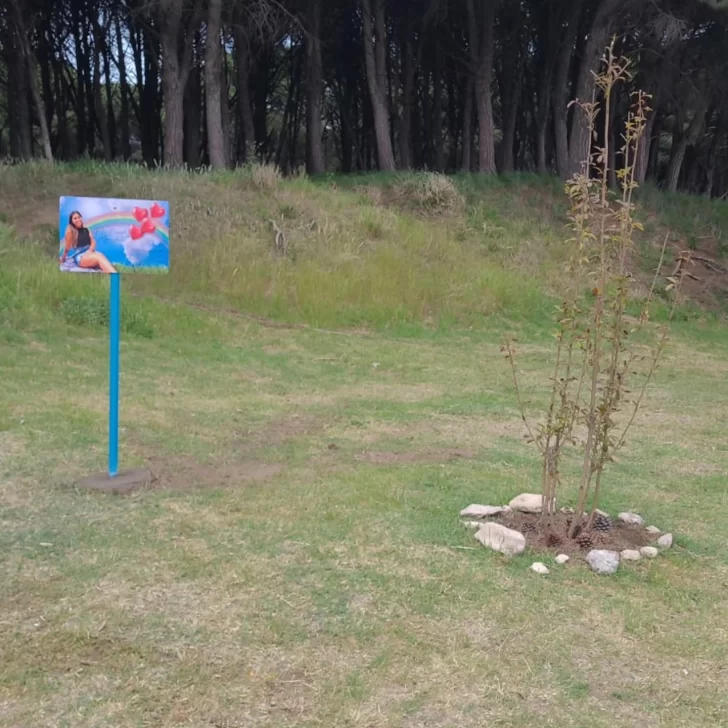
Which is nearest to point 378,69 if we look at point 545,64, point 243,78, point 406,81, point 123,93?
point 406,81

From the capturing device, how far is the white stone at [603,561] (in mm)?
4195

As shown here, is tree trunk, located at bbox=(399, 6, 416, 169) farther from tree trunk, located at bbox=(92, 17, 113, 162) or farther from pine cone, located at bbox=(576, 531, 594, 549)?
pine cone, located at bbox=(576, 531, 594, 549)

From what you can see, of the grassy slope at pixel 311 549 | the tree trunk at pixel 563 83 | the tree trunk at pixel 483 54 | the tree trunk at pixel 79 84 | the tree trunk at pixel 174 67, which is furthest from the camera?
the tree trunk at pixel 79 84

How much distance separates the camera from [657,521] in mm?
4953

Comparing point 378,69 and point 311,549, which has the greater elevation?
point 378,69

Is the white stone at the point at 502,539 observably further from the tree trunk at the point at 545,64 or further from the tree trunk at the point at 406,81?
the tree trunk at the point at 545,64

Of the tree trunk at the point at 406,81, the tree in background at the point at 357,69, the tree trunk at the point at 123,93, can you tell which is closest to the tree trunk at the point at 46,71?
the tree in background at the point at 357,69

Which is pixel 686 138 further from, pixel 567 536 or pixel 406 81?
pixel 567 536

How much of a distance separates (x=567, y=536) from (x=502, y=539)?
0.38m

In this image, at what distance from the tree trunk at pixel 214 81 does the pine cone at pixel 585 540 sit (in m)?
14.5

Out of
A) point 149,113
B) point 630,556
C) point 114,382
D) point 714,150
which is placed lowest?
point 630,556

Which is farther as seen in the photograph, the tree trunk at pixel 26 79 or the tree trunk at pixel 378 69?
the tree trunk at pixel 378 69

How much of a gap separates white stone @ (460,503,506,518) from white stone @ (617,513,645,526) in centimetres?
66

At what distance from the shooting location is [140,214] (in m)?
5.19
